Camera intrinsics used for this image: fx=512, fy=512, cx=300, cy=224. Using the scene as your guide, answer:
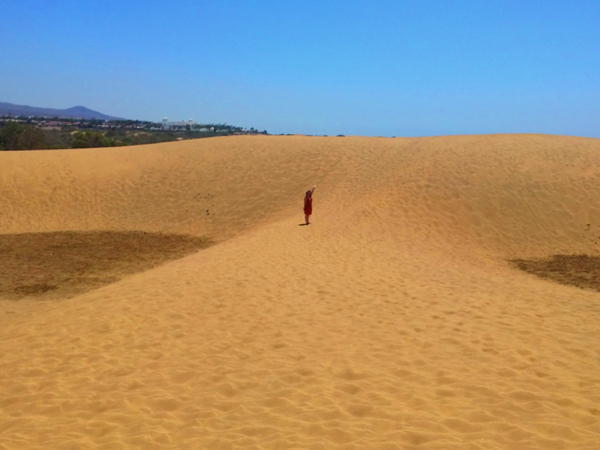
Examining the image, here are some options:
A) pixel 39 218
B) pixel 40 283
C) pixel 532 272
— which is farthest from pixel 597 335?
pixel 39 218

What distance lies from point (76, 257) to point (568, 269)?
1421 cm

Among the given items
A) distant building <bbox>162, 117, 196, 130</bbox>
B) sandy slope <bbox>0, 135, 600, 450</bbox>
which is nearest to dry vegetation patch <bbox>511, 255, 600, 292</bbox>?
sandy slope <bbox>0, 135, 600, 450</bbox>

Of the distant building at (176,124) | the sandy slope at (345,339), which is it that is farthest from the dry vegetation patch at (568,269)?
the distant building at (176,124)

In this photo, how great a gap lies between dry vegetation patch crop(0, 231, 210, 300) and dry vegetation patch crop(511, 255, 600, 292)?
408 inches

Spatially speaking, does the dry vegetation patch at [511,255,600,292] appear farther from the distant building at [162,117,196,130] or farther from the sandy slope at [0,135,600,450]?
the distant building at [162,117,196,130]

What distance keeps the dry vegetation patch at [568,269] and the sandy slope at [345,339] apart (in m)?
0.64

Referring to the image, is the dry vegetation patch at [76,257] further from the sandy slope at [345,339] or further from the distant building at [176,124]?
the distant building at [176,124]

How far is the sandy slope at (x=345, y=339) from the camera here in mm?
4500

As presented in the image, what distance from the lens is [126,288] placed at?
32.8 ft

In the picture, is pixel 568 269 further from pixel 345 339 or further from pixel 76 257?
pixel 76 257

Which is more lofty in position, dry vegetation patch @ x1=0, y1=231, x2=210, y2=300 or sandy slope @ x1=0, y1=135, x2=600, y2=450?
sandy slope @ x1=0, y1=135, x2=600, y2=450

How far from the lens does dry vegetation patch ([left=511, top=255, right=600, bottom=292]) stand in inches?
475

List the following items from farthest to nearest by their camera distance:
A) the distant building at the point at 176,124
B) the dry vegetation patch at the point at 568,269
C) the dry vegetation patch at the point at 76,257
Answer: the distant building at the point at 176,124 → the dry vegetation patch at the point at 76,257 → the dry vegetation patch at the point at 568,269

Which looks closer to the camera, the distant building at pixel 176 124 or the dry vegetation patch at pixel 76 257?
the dry vegetation patch at pixel 76 257
